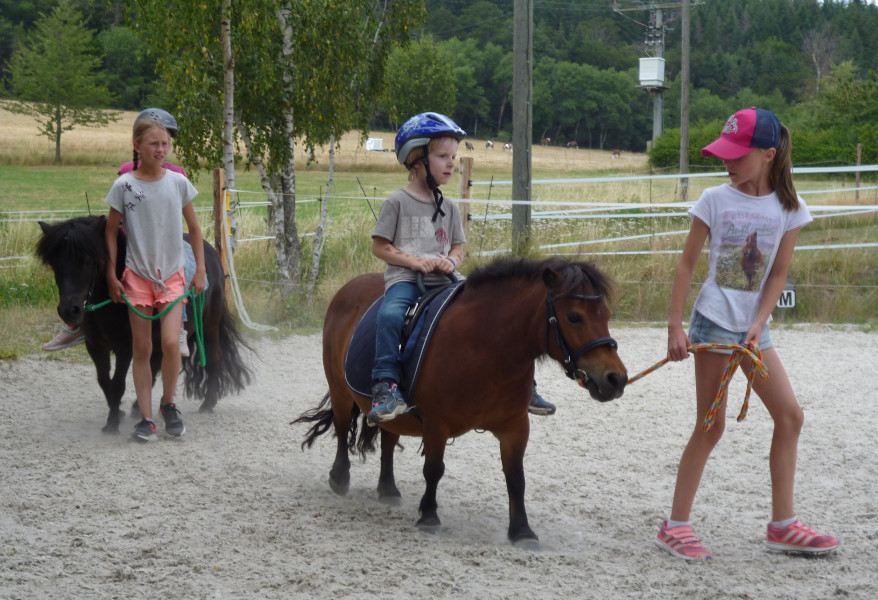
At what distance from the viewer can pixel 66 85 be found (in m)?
43.0

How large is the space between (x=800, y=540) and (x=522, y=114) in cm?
912

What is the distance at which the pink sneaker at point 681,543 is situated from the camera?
11.9ft

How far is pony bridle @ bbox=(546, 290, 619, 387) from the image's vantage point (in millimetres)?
3338

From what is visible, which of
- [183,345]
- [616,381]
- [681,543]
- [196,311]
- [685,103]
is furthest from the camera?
[685,103]

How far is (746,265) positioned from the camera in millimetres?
3535

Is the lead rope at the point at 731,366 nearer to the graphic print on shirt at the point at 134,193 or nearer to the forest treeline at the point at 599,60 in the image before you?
the graphic print on shirt at the point at 134,193

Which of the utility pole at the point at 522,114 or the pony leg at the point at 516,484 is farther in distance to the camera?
the utility pole at the point at 522,114

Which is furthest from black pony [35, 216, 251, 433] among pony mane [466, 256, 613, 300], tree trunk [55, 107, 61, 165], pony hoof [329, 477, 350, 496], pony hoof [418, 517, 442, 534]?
tree trunk [55, 107, 61, 165]

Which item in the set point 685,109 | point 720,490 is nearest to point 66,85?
point 685,109

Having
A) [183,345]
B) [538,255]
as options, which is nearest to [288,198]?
[538,255]

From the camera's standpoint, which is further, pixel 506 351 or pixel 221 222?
pixel 221 222

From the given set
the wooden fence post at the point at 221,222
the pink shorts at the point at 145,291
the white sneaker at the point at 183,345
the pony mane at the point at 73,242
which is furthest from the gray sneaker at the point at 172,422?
the wooden fence post at the point at 221,222

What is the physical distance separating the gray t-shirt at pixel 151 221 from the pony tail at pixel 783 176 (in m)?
3.30

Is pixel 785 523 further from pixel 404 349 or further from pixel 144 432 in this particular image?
pixel 144 432
